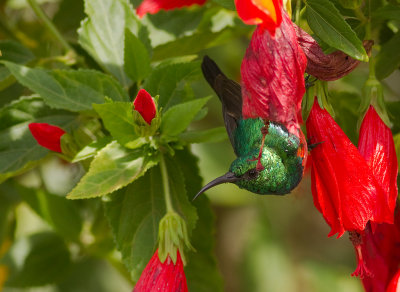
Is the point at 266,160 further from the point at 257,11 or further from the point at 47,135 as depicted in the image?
the point at 47,135

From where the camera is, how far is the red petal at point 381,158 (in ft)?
2.75

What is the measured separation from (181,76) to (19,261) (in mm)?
663

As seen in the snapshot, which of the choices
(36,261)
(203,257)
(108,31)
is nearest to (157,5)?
(108,31)

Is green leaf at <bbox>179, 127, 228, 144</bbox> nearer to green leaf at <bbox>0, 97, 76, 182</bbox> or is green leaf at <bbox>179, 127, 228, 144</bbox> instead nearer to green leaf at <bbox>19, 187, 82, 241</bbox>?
green leaf at <bbox>0, 97, 76, 182</bbox>

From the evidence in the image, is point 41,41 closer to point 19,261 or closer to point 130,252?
point 19,261

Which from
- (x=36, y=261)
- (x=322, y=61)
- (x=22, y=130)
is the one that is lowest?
(x=36, y=261)

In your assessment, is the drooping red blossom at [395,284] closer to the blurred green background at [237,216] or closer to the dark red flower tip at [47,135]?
the blurred green background at [237,216]

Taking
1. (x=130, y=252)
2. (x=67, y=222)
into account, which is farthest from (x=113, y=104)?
(x=67, y=222)

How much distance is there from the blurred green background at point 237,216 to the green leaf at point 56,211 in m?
0.07

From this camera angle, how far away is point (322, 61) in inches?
32.2

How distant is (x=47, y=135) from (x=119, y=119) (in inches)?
4.1

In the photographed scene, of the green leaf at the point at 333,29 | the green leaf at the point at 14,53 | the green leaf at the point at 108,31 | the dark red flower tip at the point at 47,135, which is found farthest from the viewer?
the green leaf at the point at 14,53

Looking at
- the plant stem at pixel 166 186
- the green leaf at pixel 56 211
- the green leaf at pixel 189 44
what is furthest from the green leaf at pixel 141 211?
the green leaf at pixel 56 211

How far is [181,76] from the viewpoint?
101cm
